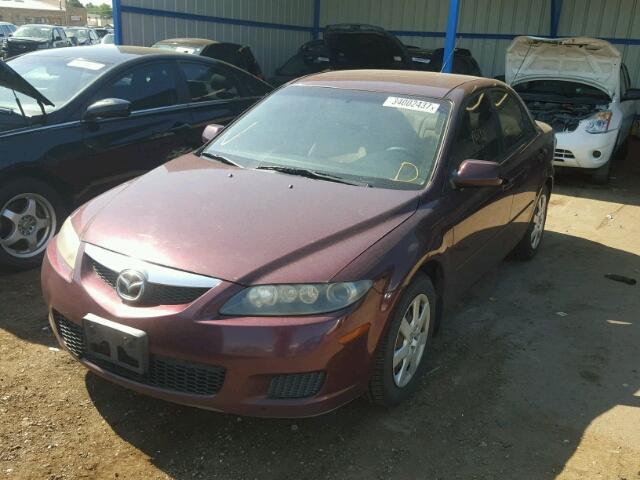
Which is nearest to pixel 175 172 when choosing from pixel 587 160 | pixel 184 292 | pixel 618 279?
pixel 184 292

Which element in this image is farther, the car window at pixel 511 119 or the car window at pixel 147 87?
the car window at pixel 147 87

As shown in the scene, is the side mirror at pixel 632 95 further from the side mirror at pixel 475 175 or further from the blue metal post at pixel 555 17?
the side mirror at pixel 475 175

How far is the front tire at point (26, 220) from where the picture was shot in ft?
13.8

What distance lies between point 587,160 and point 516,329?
4704 millimetres

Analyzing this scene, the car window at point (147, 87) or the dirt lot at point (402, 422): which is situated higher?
the car window at point (147, 87)

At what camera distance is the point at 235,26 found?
13508 mm

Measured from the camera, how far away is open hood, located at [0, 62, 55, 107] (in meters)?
4.31

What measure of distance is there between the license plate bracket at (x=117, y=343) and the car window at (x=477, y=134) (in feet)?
6.48

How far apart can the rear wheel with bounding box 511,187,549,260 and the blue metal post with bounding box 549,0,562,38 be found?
989 centimetres

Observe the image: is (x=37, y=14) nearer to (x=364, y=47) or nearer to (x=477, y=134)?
(x=364, y=47)

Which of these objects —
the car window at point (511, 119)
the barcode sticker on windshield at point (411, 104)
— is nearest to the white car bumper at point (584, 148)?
the car window at point (511, 119)

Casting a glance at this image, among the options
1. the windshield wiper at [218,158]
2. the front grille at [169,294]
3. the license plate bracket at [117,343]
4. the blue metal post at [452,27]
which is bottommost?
the license plate bracket at [117,343]

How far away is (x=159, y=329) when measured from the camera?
2.38 m

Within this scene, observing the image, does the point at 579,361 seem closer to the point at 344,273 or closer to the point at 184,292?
the point at 344,273
